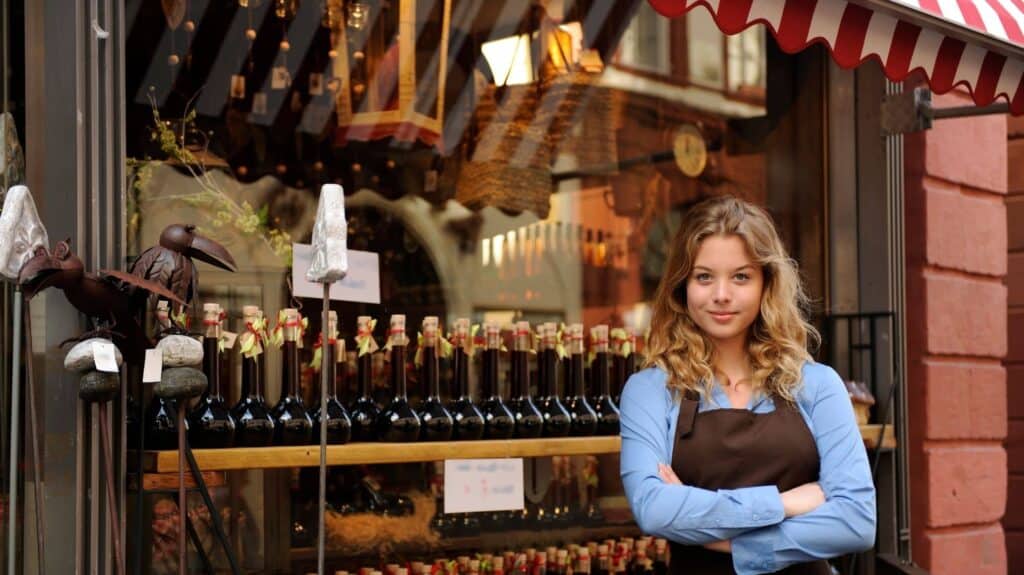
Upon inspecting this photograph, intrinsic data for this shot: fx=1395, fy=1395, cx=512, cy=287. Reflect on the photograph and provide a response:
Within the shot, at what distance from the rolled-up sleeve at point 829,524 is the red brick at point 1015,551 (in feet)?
13.3

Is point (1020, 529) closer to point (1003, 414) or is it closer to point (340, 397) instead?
point (1003, 414)

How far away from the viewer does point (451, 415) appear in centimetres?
406

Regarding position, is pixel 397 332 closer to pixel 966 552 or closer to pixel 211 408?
pixel 211 408

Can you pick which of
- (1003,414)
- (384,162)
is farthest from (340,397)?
(1003,414)

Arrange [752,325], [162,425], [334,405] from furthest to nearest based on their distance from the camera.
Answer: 1. [334,405]
2. [162,425]
3. [752,325]

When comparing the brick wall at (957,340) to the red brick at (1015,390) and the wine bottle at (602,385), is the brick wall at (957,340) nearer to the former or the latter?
the red brick at (1015,390)

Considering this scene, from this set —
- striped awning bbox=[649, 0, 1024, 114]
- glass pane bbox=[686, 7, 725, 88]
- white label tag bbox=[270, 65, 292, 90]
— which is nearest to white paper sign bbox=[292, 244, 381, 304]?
white label tag bbox=[270, 65, 292, 90]

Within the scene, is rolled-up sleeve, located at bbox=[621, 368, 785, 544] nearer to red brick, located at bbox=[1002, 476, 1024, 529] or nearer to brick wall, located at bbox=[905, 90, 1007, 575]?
brick wall, located at bbox=[905, 90, 1007, 575]

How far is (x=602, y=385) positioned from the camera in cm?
447

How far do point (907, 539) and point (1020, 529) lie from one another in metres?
1.68

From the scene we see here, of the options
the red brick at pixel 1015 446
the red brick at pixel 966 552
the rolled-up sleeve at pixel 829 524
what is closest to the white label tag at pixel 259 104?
the rolled-up sleeve at pixel 829 524

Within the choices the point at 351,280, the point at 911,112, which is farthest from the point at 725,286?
the point at 911,112

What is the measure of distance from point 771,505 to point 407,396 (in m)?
1.52

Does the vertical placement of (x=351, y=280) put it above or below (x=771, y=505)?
above
